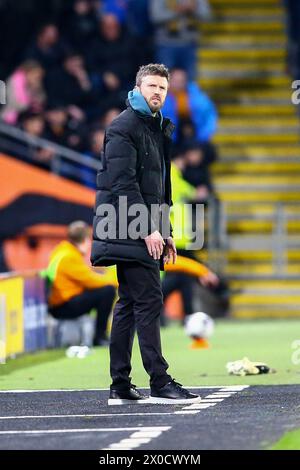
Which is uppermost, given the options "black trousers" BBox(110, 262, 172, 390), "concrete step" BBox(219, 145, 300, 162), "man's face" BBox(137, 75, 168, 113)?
"concrete step" BBox(219, 145, 300, 162)

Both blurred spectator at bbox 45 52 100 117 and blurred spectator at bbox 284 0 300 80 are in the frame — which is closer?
blurred spectator at bbox 45 52 100 117

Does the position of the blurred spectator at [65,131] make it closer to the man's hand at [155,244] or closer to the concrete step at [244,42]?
the concrete step at [244,42]

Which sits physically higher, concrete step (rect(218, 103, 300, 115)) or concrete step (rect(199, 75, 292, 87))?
concrete step (rect(199, 75, 292, 87))

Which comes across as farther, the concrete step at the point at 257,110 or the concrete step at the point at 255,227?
the concrete step at the point at 257,110

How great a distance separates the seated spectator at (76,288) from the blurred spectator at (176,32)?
768 cm

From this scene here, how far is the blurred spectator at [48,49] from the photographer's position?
2125 centimetres

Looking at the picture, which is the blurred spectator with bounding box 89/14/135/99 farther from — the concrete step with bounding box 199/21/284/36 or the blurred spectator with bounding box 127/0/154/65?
the concrete step with bounding box 199/21/284/36

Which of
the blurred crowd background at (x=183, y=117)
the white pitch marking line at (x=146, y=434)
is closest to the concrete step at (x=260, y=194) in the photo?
the blurred crowd background at (x=183, y=117)

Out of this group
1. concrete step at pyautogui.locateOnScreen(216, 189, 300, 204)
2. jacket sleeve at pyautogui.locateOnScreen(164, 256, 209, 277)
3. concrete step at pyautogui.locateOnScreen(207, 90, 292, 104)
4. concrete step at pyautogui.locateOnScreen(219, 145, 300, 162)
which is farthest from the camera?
concrete step at pyautogui.locateOnScreen(207, 90, 292, 104)

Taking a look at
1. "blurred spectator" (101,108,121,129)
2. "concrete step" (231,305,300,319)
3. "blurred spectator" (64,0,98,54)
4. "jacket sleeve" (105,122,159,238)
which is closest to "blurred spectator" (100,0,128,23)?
"blurred spectator" (64,0,98,54)

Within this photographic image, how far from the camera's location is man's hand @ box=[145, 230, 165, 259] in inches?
369

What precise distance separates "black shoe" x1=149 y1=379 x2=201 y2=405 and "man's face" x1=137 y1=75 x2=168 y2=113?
5.56 feet

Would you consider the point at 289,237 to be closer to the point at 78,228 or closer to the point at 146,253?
the point at 78,228

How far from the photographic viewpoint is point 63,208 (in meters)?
19.0
